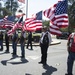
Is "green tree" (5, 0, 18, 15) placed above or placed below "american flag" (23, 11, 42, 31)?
above

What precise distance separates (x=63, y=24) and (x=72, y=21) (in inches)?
2061

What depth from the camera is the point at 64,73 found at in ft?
32.6

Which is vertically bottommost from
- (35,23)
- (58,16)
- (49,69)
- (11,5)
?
(49,69)

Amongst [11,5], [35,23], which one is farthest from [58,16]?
[11,5]

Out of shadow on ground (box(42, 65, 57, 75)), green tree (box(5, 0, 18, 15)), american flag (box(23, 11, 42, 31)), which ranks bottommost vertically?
shadow on ground (box(42, 65, 57, 75))

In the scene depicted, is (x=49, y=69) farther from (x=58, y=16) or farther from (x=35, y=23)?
(x=35, y=23)

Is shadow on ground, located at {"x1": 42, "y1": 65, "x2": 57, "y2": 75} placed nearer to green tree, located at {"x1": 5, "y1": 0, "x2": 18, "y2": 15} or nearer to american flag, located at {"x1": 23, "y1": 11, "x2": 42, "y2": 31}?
american flag, located at {"x1": 23, "y1": 11, "x2": 42, "y2": 31}

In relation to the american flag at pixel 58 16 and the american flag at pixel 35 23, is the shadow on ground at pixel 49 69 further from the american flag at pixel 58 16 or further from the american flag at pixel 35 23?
the american flag at pixel 35 23

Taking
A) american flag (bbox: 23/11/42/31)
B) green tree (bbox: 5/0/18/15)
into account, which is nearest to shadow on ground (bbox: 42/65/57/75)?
american flag (bbox: 23/11/42/31)

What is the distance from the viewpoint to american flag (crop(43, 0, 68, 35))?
10474mm

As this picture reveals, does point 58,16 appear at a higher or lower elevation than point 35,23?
higher

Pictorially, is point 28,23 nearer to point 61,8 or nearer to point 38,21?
point 38,21

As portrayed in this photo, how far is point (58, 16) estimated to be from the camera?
10844mm

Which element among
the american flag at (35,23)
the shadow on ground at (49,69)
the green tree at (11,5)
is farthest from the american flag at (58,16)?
the green tree at (11,5)
